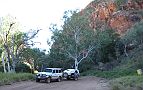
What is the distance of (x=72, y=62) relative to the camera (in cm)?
6850

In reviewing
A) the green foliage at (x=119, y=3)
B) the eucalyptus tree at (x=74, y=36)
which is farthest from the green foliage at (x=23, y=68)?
the green foliage at (x=119, y=3)

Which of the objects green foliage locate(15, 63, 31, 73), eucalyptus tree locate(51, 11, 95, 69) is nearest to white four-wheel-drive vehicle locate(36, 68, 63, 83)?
eucalyptus tree locate(51, 11, 95, 69)

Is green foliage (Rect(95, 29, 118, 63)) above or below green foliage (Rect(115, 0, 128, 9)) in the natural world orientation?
below

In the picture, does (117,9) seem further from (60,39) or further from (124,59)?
(60,39)

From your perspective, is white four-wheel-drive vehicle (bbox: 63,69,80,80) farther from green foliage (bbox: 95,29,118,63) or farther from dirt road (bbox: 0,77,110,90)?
green foliage (bbox: 95,29,118,63)

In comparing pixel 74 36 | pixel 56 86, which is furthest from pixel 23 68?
pixel 56 86

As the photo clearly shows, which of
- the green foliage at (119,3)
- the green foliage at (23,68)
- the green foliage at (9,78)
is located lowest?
the green foliage at (9,78)

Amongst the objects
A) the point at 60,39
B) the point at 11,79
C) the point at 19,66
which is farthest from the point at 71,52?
the point at 11,79

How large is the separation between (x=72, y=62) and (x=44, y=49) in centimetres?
922

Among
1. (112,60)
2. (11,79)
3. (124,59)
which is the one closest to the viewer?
(11,79)

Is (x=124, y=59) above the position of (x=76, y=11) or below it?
below

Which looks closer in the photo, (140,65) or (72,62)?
(140,65)

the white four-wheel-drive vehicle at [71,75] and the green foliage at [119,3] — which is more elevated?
the green foliage at [119,3]

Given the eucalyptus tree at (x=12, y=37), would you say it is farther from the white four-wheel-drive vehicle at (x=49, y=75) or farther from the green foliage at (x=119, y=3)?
the green foliage at (x=119, y=3)
